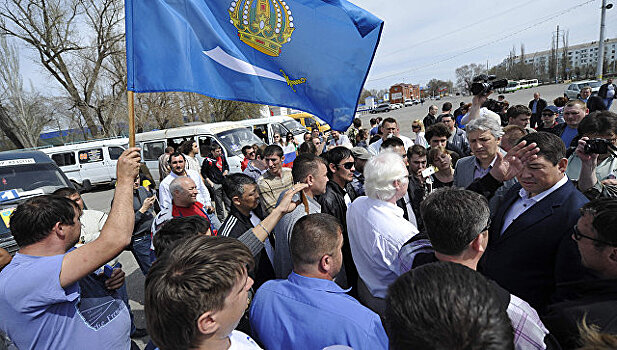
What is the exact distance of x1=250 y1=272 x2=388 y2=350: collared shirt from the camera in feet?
4.63

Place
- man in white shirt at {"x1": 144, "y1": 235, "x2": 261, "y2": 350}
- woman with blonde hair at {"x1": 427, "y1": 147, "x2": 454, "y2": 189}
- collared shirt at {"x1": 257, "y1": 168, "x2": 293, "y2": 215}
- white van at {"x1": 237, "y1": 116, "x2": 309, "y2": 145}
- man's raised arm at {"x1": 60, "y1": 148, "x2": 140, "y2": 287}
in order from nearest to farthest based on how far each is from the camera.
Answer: man in white shirt at {"x1": 144, "y1": 235, "x2": 261, "y2": 350}, man's raised arm at {"x1": 60, "y1": 148, "x2": 140, "y2": 287}, woman with blonde hair at {"x1": 427, "y1": 147, "x2": 454, "y2": 189}, collared shirt at {"x1": 257, "y1": 168, "x2": 293, "y2": 215}, white van at {"x1": 237, "y1": 116, "x2": 309, "y2": 145}

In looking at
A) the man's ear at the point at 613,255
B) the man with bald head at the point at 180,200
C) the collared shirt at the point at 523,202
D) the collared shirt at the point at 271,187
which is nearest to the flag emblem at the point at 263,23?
the man with bald head at the point at 180,200

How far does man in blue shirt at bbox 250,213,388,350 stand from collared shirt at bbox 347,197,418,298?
0.34 metres

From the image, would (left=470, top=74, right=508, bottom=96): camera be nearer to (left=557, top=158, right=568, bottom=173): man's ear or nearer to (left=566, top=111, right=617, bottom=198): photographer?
(left=566, top=111, right=617, bottom=198): photographer

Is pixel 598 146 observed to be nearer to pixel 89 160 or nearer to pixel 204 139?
pixel 204 139

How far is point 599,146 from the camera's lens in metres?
2.34

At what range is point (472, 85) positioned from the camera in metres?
4.23

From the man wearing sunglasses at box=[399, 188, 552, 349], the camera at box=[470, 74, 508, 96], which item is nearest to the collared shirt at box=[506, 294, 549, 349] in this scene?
the man wearing sunglasses at box=[399, 188, 552, 349]

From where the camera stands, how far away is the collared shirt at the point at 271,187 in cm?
409

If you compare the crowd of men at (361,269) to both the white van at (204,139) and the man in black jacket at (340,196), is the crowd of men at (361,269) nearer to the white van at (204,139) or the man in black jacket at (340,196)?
the man in black jacket at (340,196)

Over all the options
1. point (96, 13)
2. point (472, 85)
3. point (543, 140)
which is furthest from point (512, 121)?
point (96, 13)

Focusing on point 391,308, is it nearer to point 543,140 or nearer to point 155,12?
point 543,140

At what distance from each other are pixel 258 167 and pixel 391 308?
5.62m

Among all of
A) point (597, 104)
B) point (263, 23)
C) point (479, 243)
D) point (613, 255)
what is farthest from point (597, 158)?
point (597, 104)
